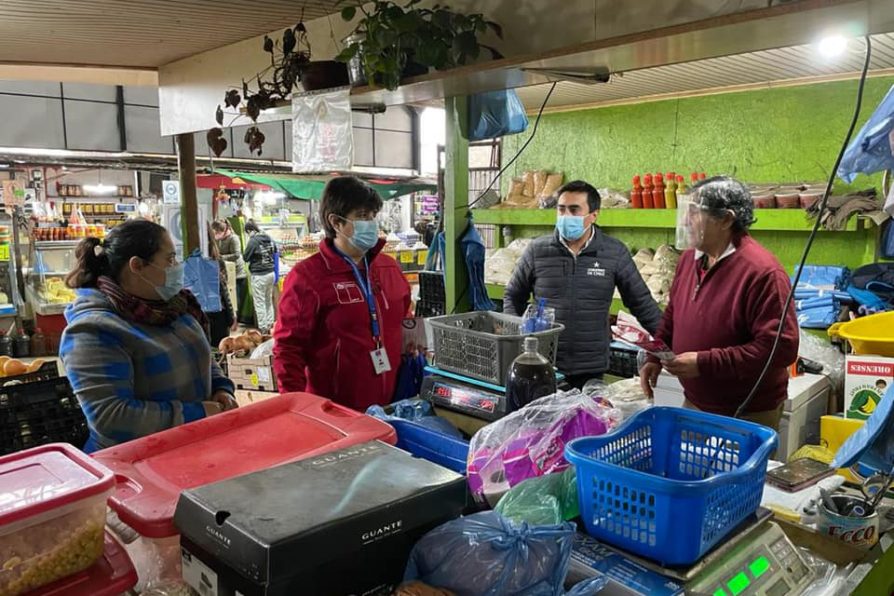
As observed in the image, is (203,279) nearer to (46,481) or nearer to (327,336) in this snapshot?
(327,336)

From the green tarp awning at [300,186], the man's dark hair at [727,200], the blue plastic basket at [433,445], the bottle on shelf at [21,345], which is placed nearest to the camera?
the blue plastic basket at [433,445]

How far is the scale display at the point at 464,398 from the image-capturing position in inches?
83.4

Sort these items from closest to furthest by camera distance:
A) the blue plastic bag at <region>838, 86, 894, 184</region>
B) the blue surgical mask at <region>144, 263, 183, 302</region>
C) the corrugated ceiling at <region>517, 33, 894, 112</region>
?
the blue plastic bag at <region>838, 86, 894, 184</region> → the blue surgical mask at <region>144, 263, 183, 302</region> → the corrugated ceiling at <region>517, 33, 894, 112</region>

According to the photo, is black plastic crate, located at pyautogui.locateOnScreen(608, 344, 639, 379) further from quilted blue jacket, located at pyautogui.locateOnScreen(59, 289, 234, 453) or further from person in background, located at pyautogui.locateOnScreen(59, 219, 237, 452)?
quilted blue jacket, located at pyautogui.locateOnScreen(59, 289, 234, 453)

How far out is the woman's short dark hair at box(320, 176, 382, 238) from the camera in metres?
2.71

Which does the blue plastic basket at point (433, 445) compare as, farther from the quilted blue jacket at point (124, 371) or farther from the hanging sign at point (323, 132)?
the hanging sign at point (323, 132)

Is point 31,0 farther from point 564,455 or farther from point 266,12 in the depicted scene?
point 564,455

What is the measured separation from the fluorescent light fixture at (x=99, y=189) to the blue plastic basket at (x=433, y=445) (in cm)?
1594

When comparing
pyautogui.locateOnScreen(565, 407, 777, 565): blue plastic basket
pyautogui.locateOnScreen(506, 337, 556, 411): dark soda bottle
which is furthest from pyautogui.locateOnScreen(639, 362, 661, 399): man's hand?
pyautogui.locateOnScreen(565, 407, 777, 565): blue plastic basket

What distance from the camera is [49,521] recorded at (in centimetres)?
95

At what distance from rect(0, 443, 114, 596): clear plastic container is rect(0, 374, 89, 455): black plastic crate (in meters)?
1.87

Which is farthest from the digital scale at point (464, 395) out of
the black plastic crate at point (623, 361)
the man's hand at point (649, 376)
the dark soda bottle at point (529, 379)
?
the black plastic crate at point (623, 361)

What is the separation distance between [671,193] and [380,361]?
11.2ft

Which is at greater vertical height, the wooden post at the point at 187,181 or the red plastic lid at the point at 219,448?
the wooden post at the point at 187,181
